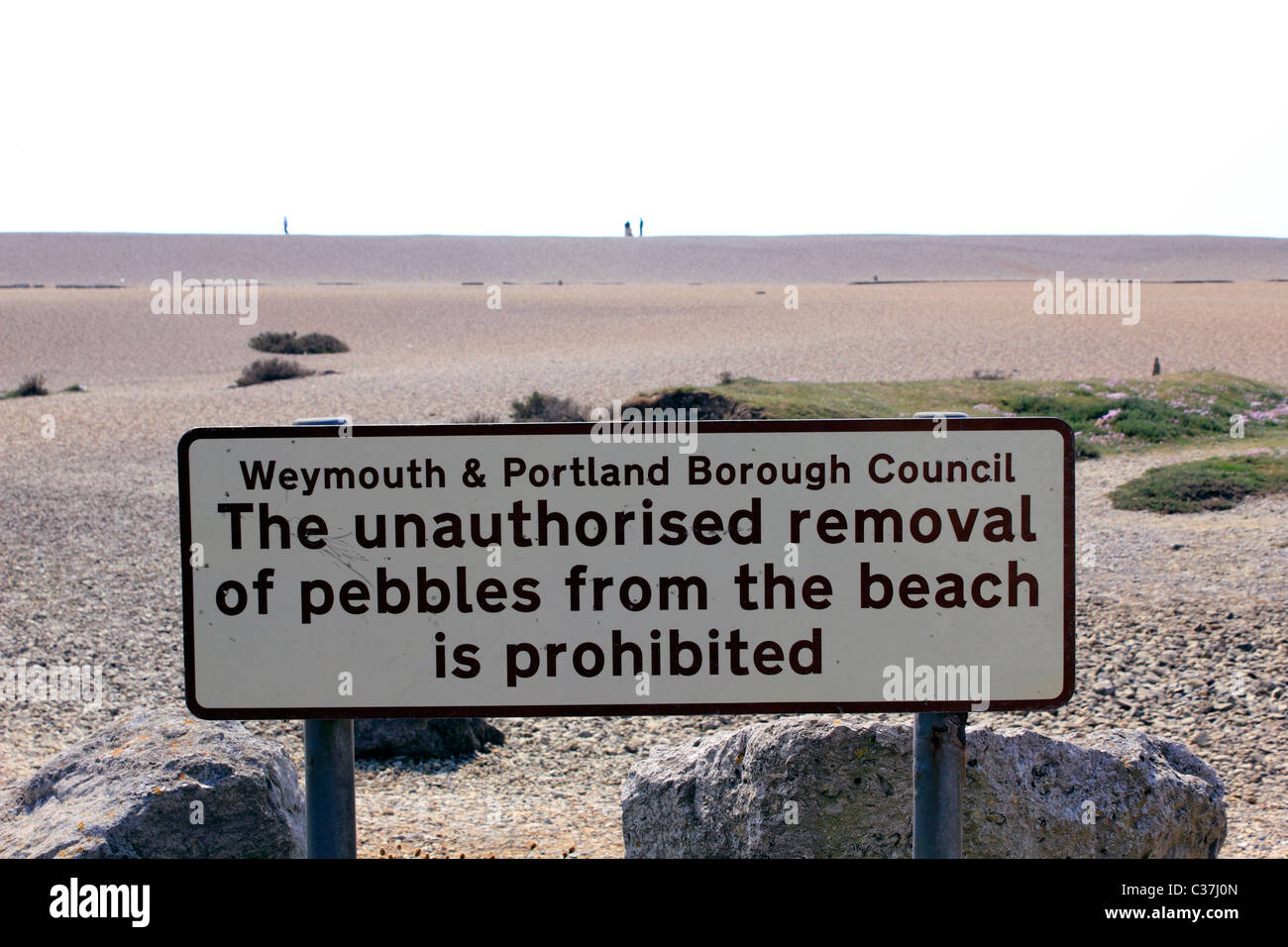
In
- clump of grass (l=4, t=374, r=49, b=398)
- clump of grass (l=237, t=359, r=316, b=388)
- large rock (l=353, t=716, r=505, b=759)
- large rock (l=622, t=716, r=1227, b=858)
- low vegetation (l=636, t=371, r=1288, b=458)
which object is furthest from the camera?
clump of grass (l=237, t=359, r=316, b=388)

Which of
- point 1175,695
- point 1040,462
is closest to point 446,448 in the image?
point 1040,462

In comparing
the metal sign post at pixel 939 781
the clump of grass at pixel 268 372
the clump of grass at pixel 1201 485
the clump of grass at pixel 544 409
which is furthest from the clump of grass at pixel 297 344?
the metal sign post at pixel 939 781

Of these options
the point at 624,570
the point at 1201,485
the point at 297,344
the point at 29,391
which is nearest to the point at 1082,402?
the point at 1201,485

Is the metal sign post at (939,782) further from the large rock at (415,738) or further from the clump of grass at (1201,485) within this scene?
the clump of grass at (1201,485)

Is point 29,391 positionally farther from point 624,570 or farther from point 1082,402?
point 624,570

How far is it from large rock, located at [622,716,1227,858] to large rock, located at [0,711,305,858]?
128 centimetres

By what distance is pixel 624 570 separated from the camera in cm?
215

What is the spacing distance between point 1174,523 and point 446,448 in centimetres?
986

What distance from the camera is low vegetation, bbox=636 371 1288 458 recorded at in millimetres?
15438

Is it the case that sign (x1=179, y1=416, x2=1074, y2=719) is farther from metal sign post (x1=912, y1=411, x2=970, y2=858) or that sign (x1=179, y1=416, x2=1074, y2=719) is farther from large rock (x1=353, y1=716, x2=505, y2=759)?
large rock (x1=353, y1=716, x2=505, y2=759)

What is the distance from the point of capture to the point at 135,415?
1884cm

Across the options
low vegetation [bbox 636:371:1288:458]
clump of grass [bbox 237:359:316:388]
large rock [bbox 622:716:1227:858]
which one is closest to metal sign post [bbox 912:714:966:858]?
large rock [bbox 622:716:1227:858]

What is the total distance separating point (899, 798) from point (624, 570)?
1.60 metres
